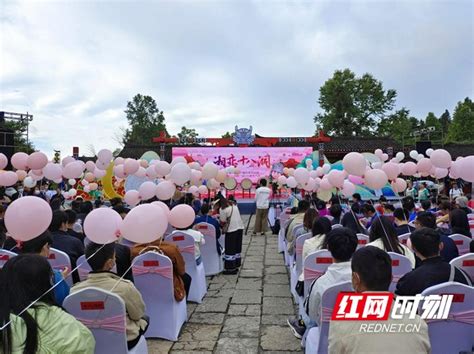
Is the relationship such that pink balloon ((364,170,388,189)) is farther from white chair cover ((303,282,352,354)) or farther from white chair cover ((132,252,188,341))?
white chair cover ((132,252,188,341))

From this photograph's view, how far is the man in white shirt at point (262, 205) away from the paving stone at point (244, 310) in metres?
4.96

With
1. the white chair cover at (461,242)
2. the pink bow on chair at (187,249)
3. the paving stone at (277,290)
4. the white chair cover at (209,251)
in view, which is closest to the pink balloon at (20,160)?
the white chair cover at (209,251)

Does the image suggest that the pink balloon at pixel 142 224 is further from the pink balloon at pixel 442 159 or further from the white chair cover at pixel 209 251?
the pink balloon at pixel 442 159

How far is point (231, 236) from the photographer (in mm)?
6176

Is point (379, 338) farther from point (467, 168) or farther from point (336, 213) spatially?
point (336, 213)

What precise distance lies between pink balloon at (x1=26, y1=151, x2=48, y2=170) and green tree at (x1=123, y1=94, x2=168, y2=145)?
115 ft

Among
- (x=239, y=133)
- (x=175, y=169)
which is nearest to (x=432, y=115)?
(x=239, y=133)

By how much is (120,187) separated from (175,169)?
7357mm

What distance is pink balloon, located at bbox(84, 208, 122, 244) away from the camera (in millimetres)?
2859

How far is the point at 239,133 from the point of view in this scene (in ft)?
60.6

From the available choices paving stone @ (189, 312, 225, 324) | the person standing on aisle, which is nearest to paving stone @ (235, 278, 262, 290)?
the person standing on aisle

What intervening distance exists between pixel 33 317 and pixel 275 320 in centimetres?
282

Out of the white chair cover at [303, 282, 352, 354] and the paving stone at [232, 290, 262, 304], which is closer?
the white chair cover at [303, 282, 352, 354]

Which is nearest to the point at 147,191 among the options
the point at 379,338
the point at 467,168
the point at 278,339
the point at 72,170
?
the point at 72,170
